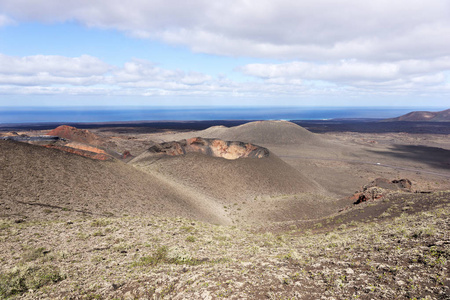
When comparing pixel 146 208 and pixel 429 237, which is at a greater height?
pixel 429 237

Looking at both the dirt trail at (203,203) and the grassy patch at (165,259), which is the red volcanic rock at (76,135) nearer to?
the dirt trail at (203,203)

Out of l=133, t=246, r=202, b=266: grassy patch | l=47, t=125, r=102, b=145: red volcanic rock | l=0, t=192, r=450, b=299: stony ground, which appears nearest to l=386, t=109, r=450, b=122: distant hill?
l=47, t=125, r=102, b=145: red volcanic rock

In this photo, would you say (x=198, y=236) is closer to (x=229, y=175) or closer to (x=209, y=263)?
(x=209, y=263)

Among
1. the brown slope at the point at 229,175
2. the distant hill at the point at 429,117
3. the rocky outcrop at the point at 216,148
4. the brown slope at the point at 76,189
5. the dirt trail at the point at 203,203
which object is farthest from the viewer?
the distant hill at the point at 429,117

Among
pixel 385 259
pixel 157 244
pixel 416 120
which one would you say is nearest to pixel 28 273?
pixel 157 244

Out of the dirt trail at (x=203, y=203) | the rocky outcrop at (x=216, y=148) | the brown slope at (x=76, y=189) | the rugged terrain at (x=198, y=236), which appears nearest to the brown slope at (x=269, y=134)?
the rocky outcrop at (x=216, y=148)

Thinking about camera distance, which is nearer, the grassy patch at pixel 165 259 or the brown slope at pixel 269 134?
the grassy patch at pixel 165 259

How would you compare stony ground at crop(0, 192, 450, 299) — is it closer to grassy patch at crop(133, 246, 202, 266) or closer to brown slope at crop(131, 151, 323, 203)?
grassy patch at crop(133, 246, 202, 266)

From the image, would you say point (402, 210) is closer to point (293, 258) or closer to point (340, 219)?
point (340, 219)
